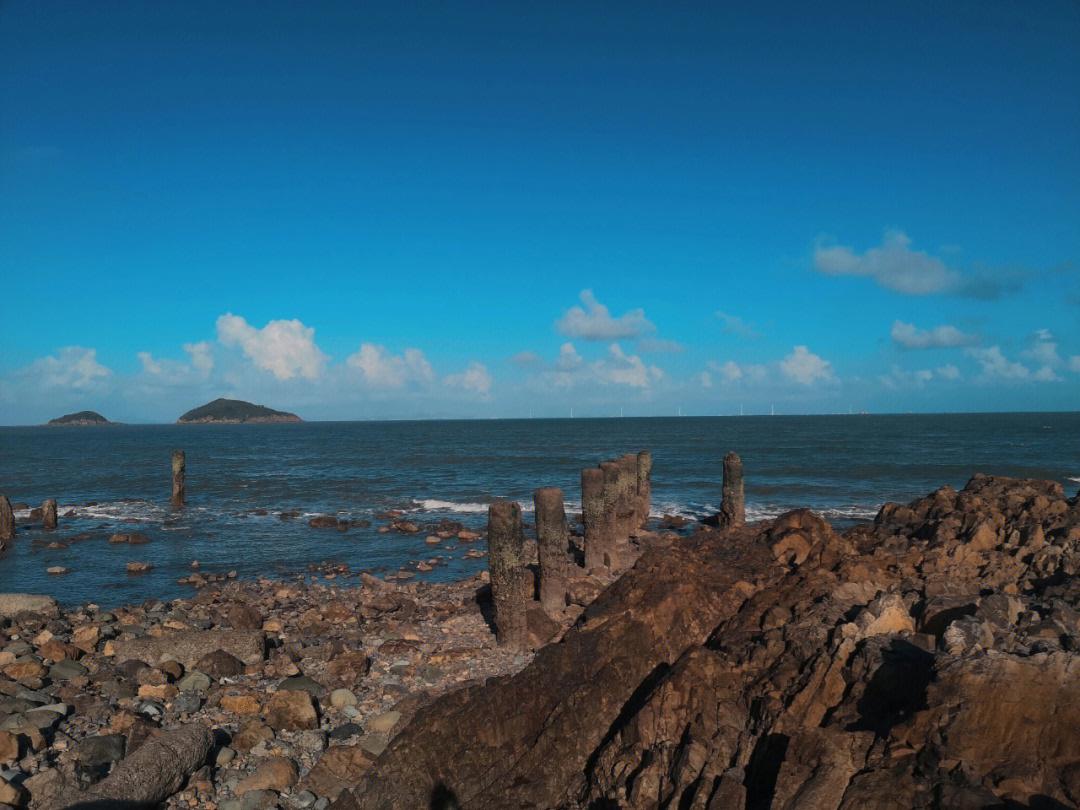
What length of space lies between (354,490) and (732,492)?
27.8 m

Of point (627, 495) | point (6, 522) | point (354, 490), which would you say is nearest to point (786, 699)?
point (627, 495)

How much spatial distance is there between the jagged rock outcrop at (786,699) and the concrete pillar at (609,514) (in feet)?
28.5

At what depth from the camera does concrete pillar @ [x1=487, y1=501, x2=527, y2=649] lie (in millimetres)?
14141

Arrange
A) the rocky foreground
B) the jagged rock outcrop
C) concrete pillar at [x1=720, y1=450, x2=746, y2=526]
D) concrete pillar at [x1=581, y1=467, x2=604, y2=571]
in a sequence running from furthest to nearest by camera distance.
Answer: concrete pillar at [x1=720, y1=450, x2=746, y2=526]
concrete pillar at [x1=581, y1=467, x2=604, y2=571]
the rocky foreground
the jagged rock outcrop

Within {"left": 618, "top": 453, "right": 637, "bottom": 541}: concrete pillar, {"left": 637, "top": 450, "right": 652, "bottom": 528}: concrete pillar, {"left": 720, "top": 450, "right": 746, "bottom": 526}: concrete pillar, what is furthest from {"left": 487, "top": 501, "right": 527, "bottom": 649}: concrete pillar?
{"left": 637, "top": 450, "right": 652, "bottom": 528}: concrete pillar

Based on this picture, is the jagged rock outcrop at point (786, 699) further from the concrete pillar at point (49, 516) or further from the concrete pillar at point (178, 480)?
the concrete pillar at point (178, 480)

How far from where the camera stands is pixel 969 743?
5.79 metres

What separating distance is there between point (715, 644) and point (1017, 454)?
234 ft

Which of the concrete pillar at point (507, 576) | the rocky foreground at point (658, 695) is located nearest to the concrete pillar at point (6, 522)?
the rocky foreground at point (658, 695)

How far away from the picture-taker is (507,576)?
14.3 meters

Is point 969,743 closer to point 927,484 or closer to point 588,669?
point 588,669

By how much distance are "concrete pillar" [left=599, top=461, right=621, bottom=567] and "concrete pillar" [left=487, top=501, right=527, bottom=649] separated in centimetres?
663

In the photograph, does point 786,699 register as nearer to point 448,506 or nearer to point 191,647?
point 191,647

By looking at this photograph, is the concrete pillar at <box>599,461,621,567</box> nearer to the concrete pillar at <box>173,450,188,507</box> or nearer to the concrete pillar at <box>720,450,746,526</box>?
the concrete pillar at <box>720,450,746,526</box>
